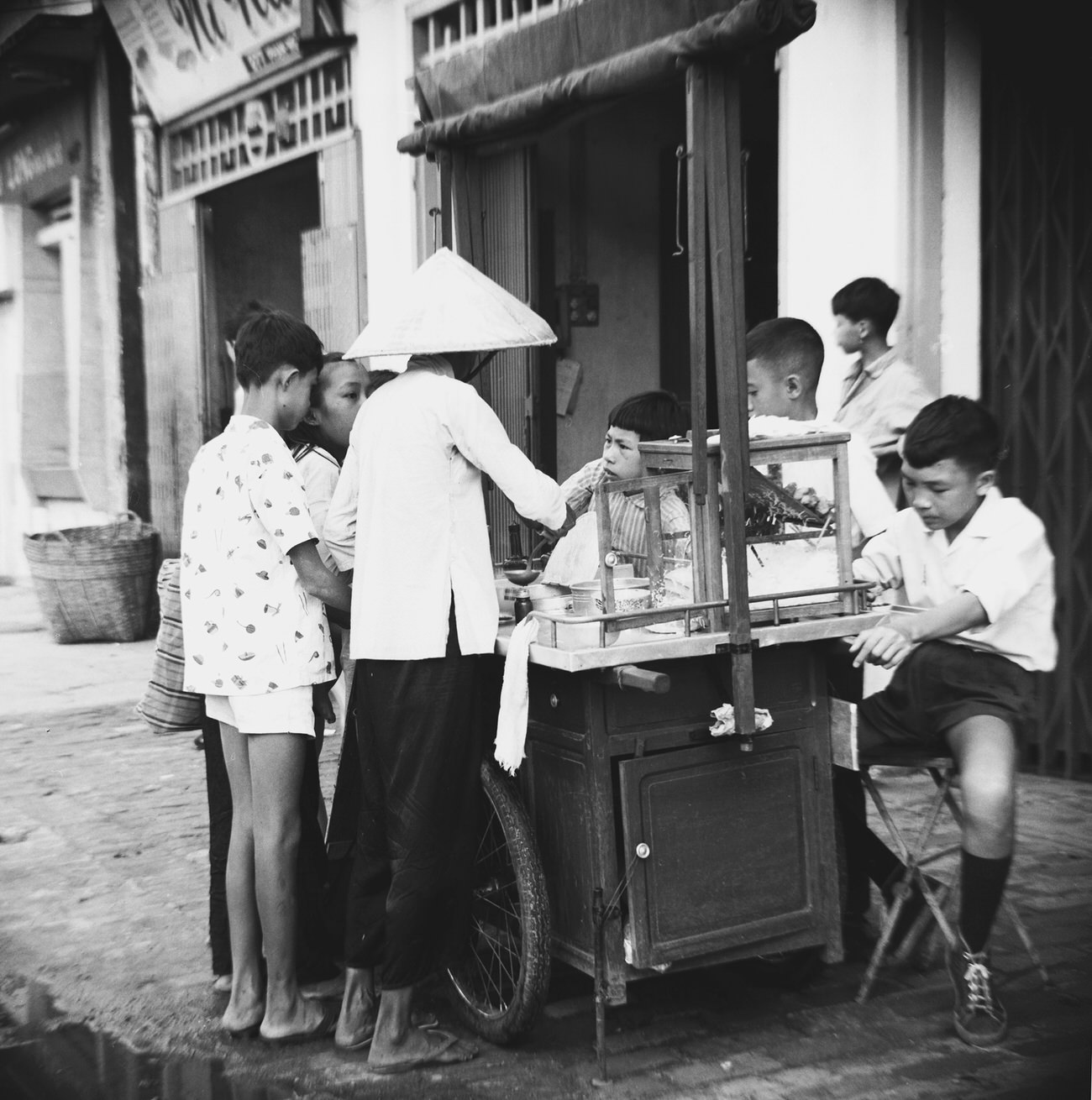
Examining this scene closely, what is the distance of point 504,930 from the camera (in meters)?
3.44

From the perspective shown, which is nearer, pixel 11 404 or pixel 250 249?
pixel 250 249

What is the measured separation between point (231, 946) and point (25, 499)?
426 inches

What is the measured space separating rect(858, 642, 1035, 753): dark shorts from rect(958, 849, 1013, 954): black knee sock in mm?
314

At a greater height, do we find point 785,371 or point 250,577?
point 785,371

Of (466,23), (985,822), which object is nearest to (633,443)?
(985,822)

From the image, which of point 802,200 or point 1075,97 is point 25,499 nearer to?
point 802,200

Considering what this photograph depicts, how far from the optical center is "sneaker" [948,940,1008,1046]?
326cm

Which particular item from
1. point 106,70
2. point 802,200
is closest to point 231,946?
point 802,200

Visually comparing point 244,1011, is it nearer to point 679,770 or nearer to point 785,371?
point 679,770

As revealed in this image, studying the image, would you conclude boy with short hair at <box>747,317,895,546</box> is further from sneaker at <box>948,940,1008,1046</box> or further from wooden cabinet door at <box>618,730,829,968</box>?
sneaker at <box>948,940,1008,1046</box>

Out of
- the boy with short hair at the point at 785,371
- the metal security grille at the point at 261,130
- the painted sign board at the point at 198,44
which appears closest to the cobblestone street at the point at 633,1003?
the boy with short hair at the point at 785,371

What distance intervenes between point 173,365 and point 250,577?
7068mm

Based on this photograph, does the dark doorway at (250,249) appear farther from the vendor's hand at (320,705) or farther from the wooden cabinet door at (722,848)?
the wooden cabinet door at (722,848)

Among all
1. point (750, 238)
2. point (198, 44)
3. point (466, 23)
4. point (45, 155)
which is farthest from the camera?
point (45, 155)
